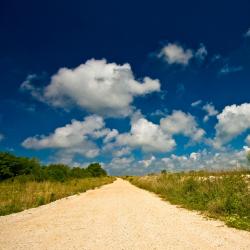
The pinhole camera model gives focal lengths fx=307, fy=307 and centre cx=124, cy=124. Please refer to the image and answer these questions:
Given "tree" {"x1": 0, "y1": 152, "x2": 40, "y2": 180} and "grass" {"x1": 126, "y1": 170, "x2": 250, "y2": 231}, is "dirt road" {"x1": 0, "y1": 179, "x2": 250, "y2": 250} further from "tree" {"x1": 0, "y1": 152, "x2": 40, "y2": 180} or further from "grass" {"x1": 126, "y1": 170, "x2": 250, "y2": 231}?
"tree" {"x1": 0, "y1": 152, "x2": 40, "y2": 180}

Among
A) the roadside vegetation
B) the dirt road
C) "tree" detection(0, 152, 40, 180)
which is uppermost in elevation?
"tree" detection(0, 152, 40, 180)

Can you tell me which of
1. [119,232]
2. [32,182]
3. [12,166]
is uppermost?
[12,166]

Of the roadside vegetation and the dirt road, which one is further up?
the roadside vegetation

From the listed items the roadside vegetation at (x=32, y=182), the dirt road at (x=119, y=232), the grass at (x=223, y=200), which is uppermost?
the roadside vegetation at (x=32, y=182)

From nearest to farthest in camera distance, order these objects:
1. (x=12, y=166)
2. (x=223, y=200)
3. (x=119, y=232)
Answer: (x=119, y=232), (x=223, y=200), (x=12, y=166)

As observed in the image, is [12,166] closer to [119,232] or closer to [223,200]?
[223,200]

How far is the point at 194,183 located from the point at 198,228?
10.6 metres

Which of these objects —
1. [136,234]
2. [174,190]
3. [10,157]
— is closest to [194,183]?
[174,190]

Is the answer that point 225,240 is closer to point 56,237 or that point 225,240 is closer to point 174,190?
point 56,237

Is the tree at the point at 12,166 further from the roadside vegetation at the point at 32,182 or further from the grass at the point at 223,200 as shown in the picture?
the grass at the point at 223,200

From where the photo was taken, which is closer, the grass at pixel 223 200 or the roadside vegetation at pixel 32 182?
the grass at pixel 223 200

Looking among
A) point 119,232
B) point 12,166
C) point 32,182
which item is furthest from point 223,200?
point 12,166

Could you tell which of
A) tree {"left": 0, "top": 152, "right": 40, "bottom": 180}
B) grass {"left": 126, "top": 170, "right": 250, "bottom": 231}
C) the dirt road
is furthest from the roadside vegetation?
grass {"left": 126, "top": 170, "right": 250, "bottom": 231}

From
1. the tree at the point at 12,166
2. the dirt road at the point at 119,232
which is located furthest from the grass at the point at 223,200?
the tree at the point at 12,166
